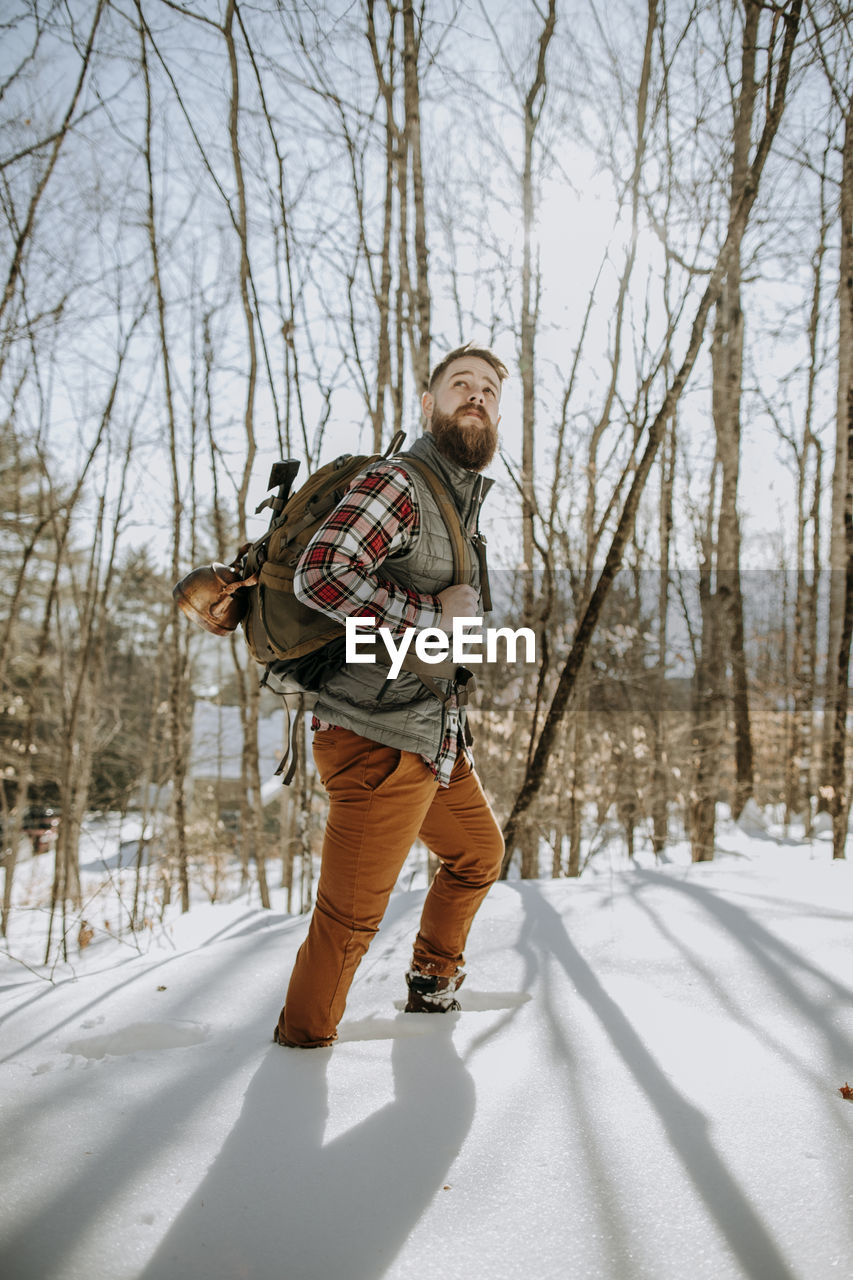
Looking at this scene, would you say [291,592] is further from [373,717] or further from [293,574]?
[373,717]

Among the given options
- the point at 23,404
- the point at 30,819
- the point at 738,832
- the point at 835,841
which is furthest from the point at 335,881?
the point at 30,819

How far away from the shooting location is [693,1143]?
1172 millimetres

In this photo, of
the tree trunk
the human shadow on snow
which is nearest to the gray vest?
the human shadow on snow

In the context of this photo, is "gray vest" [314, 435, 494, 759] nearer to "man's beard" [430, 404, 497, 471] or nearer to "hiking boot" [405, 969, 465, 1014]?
"man's beard" [430, 404, 497, 471]

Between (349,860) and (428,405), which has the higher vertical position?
(428,405)

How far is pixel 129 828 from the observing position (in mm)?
20141

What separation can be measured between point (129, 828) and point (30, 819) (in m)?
2.72

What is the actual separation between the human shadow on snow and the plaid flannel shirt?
0.73 metres

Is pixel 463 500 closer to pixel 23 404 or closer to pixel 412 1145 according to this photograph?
pixel 412 1145

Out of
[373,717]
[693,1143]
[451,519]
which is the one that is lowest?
[693,1143]

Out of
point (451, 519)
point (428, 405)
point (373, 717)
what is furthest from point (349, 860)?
point (428, 405)

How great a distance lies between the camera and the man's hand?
5.14 feet

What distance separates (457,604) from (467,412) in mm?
526

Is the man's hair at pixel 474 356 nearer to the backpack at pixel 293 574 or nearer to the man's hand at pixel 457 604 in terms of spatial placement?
the backpack at pixel 293 574
